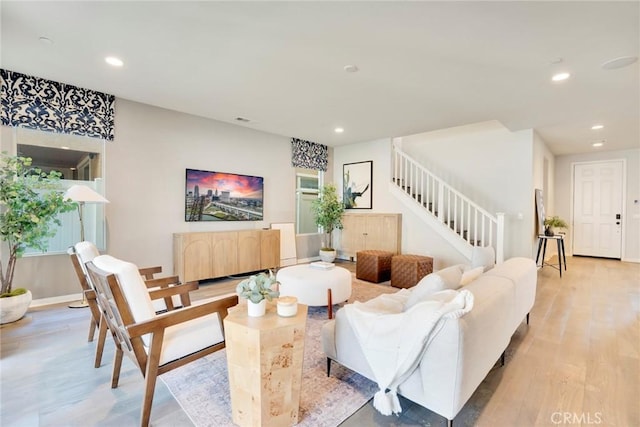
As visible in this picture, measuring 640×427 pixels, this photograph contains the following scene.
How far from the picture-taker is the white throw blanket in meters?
1.54

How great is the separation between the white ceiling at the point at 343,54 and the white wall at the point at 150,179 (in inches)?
18.1

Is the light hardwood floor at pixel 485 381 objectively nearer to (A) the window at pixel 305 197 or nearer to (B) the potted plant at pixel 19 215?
(B) the potted plant at pixel 19 215

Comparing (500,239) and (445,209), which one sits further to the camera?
(445,209)

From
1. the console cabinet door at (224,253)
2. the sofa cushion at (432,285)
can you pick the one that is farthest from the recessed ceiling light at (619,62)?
the console cabinet door at (224,253)

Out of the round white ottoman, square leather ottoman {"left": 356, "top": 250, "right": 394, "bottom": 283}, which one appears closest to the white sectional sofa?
the round white ottoman

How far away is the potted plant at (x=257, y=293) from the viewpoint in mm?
1634

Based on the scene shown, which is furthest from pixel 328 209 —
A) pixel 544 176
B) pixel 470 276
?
pixel 544 176

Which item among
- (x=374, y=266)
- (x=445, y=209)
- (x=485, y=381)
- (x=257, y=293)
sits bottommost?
(x=485, y=381)

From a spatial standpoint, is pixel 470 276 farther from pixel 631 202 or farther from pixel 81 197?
pixel 631 202

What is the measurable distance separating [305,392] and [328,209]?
4.83 meters

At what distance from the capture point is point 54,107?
3676 millimetres

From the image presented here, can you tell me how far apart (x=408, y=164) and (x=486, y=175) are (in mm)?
1605

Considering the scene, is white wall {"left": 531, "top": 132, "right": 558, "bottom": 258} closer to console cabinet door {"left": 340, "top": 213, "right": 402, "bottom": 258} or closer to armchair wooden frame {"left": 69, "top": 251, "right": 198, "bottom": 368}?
console cabinet door {"left": 340, "top": 213, "right": 402, "bottom": 258}

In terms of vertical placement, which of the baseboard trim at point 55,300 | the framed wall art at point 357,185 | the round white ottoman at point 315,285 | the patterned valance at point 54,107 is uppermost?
the patterned valance at point 54,107
